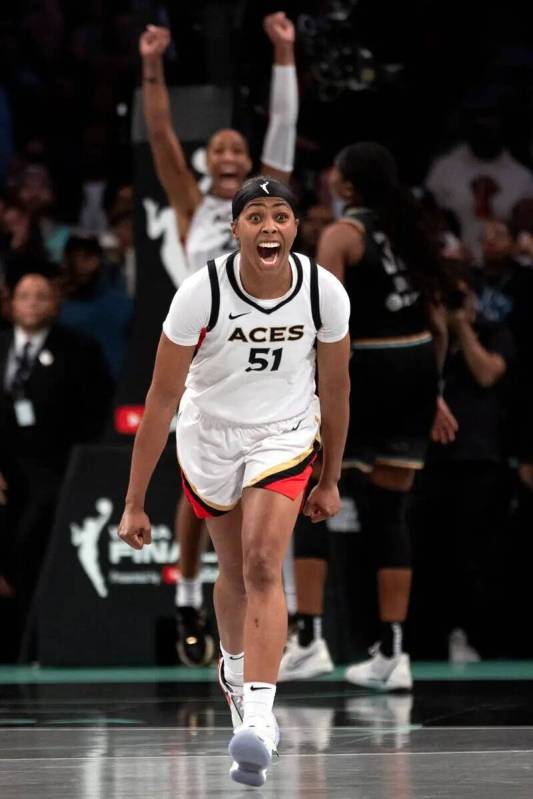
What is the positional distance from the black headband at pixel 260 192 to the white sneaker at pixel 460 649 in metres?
4.34

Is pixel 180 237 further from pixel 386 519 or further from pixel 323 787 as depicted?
pixel 323 787

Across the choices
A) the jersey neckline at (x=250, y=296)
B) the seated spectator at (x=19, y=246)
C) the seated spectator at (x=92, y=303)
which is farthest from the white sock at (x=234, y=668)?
the seated spectator at (x=19, y=246)

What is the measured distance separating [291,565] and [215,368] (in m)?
2.92

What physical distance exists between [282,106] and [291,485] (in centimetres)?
311

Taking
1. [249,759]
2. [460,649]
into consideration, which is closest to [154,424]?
[249,759]

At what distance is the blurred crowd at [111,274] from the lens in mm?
9961

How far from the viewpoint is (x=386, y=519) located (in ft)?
27.1

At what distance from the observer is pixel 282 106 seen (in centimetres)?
877

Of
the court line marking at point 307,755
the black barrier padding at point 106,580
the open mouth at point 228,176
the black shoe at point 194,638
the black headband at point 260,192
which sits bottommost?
the black barrier padding at point 106,580

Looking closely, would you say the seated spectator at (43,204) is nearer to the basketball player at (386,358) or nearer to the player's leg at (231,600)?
the basketball player at (386,358)

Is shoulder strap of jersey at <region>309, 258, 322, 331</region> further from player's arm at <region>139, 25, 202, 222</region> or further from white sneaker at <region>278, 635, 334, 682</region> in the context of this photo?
player's arm at <region>139, 25, 202, 222</region>

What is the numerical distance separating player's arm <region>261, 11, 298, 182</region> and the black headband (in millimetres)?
2599

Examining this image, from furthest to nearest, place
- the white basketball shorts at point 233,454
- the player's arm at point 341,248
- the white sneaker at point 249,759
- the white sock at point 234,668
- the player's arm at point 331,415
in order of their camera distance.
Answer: the player's arm at point 341,248 < the white sock at point 234,668 < the player's arm at point 331,415 < the white basketball shorts at point 233,454 < the white sneaker at point 249,759

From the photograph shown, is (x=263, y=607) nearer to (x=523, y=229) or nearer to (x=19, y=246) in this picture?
(x=523, y=229)
